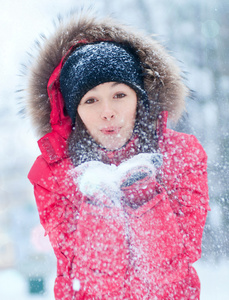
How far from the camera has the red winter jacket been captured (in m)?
0.93

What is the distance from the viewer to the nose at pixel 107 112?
91 cm

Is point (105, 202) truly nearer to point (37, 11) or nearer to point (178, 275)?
point (178, 275)

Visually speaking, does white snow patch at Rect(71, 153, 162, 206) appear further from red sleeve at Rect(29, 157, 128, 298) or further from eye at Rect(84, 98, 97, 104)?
eye at Rect(84, 98, 97, 104)

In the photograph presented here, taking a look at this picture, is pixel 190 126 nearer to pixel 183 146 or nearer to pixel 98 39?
pixel 183 146

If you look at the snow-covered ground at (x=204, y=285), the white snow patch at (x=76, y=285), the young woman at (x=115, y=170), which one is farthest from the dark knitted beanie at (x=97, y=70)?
the snow-covered ground at (x=204, y=285)

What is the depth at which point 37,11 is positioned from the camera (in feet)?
8.37

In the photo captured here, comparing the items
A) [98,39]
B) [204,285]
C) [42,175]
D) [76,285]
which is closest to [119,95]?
[98,39]

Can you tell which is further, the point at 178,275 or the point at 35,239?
the point at 35,239

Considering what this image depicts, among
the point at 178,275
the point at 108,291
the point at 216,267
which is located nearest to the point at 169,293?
the point at 178,275

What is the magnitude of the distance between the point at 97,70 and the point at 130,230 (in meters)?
0.54

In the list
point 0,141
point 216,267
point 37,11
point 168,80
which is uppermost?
point 37,11

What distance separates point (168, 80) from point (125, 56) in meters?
0.20

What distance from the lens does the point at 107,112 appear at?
91 cm

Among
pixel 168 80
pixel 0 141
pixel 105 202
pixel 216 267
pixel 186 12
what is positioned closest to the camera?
pixel 105 202
